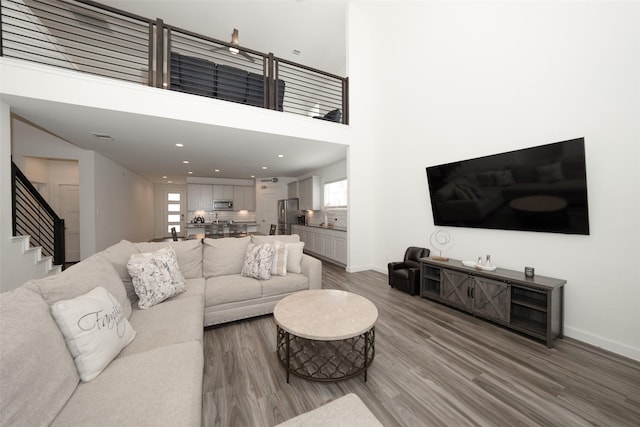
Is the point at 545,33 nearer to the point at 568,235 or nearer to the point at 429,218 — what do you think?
the point at 568,235

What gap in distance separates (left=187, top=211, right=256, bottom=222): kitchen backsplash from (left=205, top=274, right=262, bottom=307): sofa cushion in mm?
7124

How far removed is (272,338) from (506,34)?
4.58m

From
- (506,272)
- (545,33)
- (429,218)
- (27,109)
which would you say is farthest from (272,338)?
(545,33)

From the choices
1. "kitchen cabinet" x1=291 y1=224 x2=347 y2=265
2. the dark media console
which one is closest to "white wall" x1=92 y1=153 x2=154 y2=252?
"kitchen cabinet" x1=291 y1=224 x2=347 y2=265

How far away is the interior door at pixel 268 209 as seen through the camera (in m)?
9.33

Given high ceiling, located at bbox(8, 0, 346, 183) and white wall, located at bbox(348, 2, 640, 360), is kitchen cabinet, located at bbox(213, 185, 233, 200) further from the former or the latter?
white wall, located at bbox(348, 2, 640, 360)

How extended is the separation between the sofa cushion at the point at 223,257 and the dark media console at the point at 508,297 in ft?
9.07

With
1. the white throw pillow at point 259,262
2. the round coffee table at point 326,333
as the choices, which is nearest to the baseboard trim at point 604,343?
the round coffee table at point 326,333

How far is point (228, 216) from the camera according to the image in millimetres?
9547

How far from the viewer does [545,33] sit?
2.55 m

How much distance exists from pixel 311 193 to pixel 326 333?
572cm

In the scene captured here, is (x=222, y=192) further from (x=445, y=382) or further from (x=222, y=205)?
(x=445, y=382)

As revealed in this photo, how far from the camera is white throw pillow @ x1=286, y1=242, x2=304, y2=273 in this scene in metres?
3.11

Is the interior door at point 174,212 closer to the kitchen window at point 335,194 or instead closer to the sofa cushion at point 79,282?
the kitchen window at point 335,194
